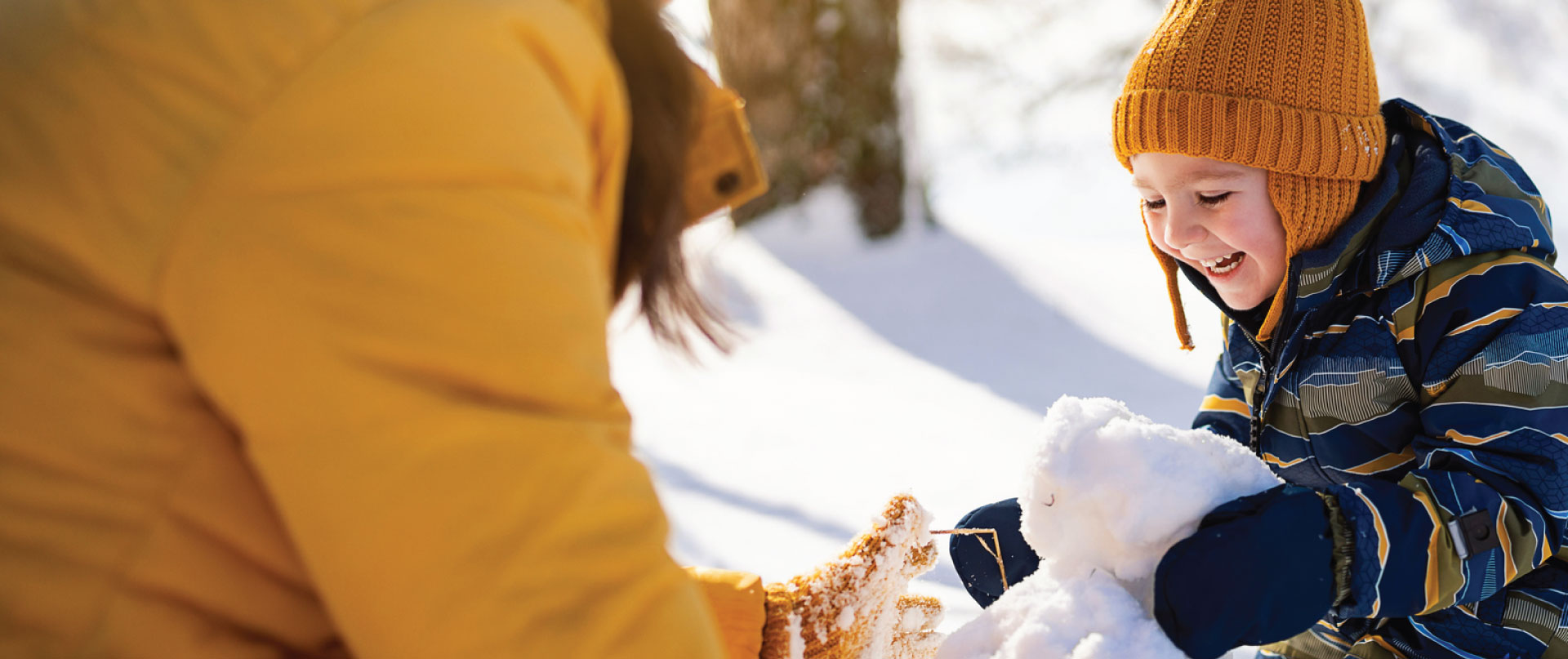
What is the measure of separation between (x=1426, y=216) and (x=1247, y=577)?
2.16 ft

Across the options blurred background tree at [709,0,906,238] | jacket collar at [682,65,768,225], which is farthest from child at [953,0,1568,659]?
blurred background tree at [709,0,906,238]

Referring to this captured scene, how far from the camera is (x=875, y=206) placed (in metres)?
5.54

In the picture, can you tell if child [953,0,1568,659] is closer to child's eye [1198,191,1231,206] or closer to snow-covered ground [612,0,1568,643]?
child's eye [1198,191,1231,206]

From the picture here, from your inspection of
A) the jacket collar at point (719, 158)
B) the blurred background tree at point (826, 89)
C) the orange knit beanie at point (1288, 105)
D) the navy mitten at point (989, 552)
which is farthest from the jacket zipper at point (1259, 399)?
the blurred background tree at point (826, 89)

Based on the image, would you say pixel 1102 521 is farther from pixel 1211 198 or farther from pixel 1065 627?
pixel 1211 198

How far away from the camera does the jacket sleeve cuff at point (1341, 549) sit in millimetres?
1153

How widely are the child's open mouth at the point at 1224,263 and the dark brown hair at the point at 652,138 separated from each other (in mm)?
1040

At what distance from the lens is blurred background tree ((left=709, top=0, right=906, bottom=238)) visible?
533cm

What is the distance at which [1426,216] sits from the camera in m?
1.41

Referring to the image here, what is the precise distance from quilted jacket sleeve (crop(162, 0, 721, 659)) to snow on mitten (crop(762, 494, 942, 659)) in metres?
0.44

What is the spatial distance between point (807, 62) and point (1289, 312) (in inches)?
163

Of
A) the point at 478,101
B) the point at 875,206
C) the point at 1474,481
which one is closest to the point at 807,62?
the point at 875,206

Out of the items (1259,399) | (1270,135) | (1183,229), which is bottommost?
(1259,399)

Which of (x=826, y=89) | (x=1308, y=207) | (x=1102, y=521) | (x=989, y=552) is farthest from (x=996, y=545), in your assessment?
(x=826, y=89)
